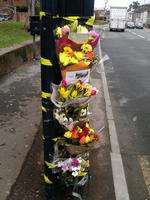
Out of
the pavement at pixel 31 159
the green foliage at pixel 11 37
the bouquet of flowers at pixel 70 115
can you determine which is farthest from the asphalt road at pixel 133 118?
the green foliage at pixel 11 37

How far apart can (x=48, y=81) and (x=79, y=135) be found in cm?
67

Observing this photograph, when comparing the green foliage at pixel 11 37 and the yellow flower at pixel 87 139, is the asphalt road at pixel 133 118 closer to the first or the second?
the yellow flower at pixel 87 139

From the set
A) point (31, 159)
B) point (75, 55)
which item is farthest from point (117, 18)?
point (75, 55)

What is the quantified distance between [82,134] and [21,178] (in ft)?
4.46

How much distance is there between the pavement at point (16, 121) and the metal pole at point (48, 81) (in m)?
0.73

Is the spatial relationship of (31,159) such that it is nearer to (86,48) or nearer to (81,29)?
(86,48)

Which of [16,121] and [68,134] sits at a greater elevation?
[68,134]

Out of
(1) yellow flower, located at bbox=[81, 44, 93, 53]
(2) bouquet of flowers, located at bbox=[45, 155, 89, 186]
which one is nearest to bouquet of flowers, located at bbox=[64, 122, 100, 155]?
(2) bouquet of flowers, located at bbox=[45, 155, 89, 186]

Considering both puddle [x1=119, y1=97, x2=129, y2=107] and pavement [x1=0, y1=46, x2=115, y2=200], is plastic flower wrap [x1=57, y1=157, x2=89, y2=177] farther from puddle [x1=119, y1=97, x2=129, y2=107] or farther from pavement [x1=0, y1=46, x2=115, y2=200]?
puddle [x1=119, y1=97, x2=129, y2=107]

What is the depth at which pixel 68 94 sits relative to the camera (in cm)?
494

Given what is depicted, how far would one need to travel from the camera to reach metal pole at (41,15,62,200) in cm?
487

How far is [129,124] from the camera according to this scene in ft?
29.8

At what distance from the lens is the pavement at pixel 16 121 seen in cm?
615

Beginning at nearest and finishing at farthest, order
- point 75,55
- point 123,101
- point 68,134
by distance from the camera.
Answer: point 75,55
point 68,134
point 123,101
